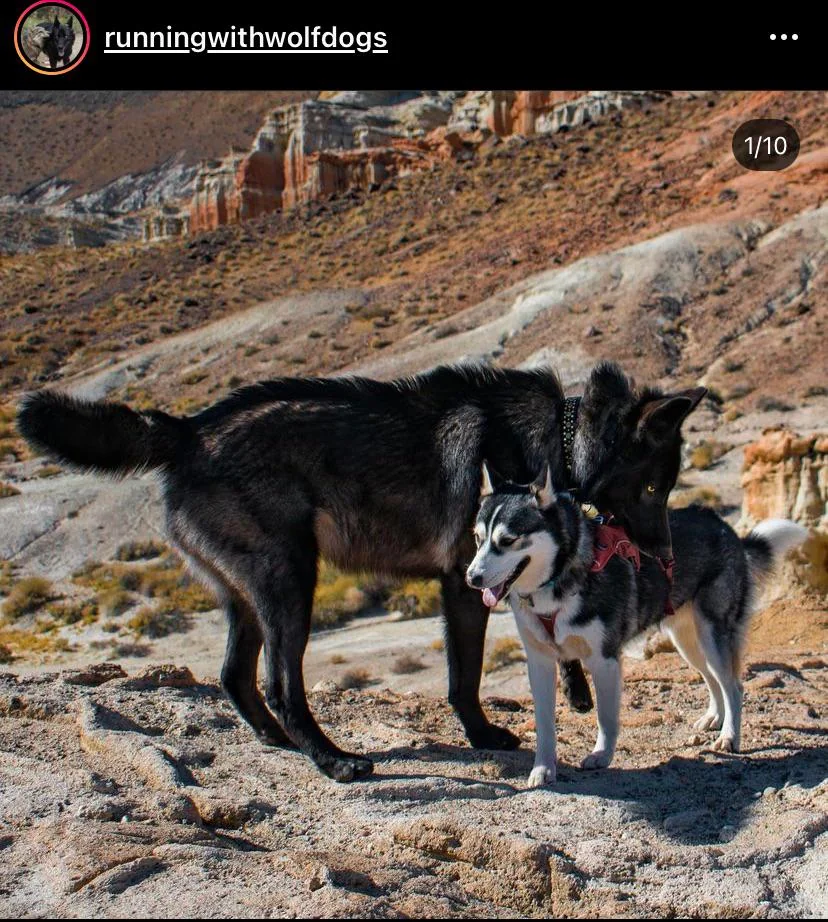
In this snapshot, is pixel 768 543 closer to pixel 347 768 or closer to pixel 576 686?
pixel 576 686

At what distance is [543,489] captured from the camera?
20.2 feet

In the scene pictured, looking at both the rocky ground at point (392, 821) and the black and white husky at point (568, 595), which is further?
the black and white husky at point (568, 595)

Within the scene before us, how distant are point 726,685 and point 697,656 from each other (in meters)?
0.50

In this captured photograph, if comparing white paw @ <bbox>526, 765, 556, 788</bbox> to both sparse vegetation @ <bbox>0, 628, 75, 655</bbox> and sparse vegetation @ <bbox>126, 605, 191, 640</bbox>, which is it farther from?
sparse vegetation @ <bbox>0, 628, 75, 655</bbox>

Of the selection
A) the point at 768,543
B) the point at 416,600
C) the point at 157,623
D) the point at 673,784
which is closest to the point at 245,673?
the point at 673,784

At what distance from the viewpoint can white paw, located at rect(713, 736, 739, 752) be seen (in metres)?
6.80

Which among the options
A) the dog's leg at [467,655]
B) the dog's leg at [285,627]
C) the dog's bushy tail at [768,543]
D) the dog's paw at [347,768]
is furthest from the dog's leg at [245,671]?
the dog's bushy tail at [768,543]

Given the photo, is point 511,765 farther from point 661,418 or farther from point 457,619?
point 661,418

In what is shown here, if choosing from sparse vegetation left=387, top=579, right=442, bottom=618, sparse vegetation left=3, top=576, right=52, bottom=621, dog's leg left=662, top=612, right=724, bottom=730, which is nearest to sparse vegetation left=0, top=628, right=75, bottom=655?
sparse vegetation left=3, top=576, right=52, bottom=621

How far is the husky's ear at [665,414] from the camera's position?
6.63 meters

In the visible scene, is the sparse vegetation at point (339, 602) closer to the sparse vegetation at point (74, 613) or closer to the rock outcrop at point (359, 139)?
the sparse vegetation at point (74, 613)

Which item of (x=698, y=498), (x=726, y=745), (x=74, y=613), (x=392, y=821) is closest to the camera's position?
(x=392, y=821)
